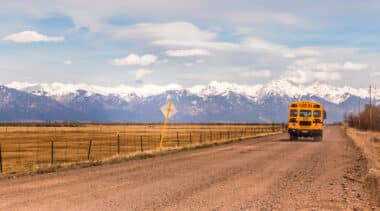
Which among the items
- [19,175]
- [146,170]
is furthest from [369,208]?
[19,175]

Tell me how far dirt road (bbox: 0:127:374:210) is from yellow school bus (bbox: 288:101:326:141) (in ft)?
88.5

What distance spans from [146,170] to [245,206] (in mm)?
9191

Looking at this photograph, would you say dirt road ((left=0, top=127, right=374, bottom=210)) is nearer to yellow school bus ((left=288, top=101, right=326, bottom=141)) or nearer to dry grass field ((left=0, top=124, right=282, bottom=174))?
dry grass field ((left=0, top=124, right=282, bottom=174))

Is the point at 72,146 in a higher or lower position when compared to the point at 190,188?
lower

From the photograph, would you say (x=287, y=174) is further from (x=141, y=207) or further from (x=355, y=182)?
(x=141, y=207)

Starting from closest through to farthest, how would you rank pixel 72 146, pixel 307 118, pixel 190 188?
pixel 190 188 < pixel 307 118 < pixel 72 146

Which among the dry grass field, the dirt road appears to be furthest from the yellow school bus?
the dirt road

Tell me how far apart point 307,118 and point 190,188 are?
35779mm

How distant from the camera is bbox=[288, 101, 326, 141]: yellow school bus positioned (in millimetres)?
49000

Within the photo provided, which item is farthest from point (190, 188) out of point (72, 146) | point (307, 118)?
point (72, 146)

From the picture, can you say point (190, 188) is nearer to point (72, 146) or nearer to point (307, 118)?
point (307, 118)

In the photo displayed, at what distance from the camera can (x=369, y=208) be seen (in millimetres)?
11891

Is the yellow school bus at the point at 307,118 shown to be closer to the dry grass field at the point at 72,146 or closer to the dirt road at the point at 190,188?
the dry grass field at the point at 72,146

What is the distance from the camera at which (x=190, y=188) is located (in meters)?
14.9
